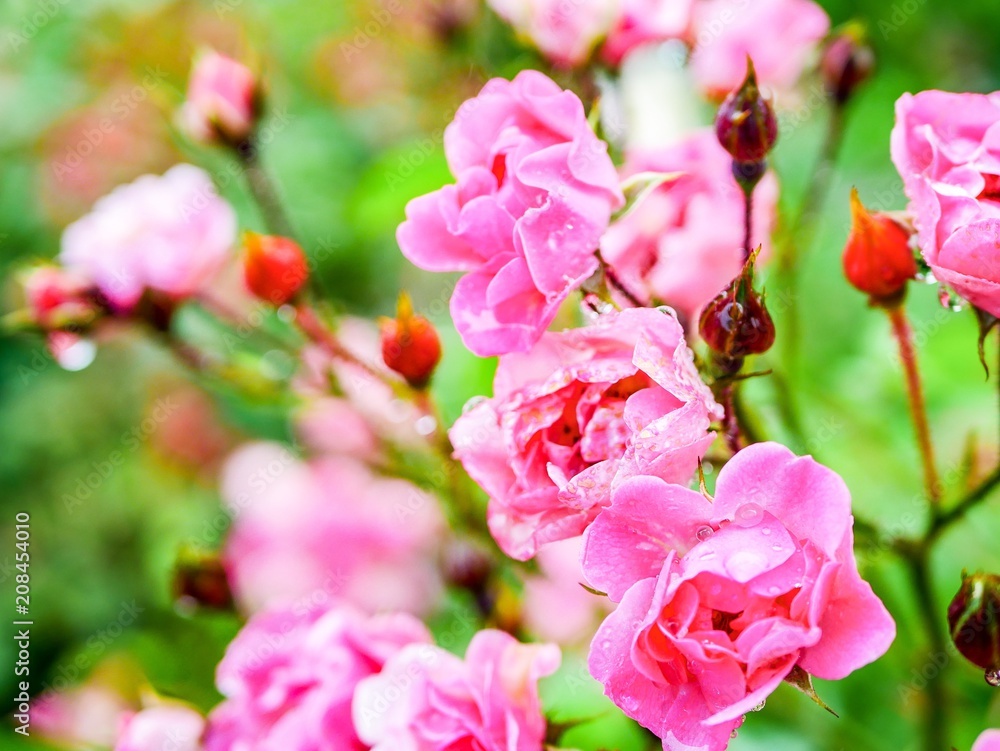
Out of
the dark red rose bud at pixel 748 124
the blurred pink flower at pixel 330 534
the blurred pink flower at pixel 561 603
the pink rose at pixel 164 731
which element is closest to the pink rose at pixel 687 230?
the dark red rose bud at pixel 748 124

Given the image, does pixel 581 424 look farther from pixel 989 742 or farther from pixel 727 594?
pixel 989 742

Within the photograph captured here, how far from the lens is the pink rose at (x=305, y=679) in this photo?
53 centimetres

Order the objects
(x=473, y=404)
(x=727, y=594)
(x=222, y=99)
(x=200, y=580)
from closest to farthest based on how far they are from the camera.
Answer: (x=727, y=594)
(x=473, y=404)
(x=200, y=580)
(x=222, y=99)

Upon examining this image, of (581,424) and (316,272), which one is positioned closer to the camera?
(581,424)

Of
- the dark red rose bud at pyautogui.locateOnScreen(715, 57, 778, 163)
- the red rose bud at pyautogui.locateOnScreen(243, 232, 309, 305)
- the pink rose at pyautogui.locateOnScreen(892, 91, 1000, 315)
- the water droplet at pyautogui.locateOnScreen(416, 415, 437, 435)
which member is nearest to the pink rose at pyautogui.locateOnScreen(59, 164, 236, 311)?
the red rose bud at pyautogui.locateOnScreen(243, 232, 309, 305)

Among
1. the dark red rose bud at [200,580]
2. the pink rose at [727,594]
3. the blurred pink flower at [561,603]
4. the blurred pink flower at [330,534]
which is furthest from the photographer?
the blurred pink flower at [330,534]

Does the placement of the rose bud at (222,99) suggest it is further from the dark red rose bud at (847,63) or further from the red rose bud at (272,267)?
the dark red rose bud at (847,63)

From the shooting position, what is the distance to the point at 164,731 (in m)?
0.59

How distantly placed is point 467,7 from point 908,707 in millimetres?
852

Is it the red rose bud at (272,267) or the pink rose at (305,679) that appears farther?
the red rose bud at (272,267)

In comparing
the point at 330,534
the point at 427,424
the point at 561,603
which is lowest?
the point at 330,534

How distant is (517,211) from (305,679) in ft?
0.98

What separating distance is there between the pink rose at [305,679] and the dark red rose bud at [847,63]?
1.93ft

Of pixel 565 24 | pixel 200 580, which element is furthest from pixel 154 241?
pixel 565 24
